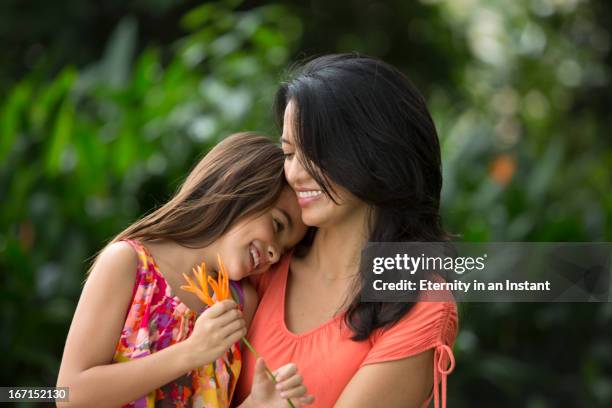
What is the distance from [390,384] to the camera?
212cm

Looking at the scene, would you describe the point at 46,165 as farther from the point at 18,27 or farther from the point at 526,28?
the point at 526,28

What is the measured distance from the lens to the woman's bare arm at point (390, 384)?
6.86 ft

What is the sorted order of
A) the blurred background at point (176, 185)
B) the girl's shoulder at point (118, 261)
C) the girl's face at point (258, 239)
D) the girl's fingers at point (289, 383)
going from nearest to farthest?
the girl's fingers at point (289, 383)
the girl's shoulder at point (118, 261)
the girl's face at point (258, 239)
the blurred background at point (176, 185)

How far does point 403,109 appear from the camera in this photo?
218 centimetres

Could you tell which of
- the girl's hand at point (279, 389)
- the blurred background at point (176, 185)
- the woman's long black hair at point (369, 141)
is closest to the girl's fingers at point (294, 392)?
the girl's hand at point (279, 389)

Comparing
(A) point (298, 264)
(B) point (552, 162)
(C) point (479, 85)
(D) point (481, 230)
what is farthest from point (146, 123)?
(C) point (479, 85)

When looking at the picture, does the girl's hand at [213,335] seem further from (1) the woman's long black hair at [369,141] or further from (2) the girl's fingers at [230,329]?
(1) the woman's long black hair at [369,141]

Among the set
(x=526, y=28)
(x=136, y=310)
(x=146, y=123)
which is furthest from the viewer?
(x=526, y=28)

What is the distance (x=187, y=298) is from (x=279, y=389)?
1.25ft

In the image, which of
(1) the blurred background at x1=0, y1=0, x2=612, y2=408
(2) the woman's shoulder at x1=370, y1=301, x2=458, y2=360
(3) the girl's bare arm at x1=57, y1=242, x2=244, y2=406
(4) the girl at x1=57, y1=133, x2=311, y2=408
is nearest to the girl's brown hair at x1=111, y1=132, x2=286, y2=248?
(4) the girl at x1=57, y1=133, x2=311, y2=408

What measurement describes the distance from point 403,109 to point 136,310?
2.53 ft

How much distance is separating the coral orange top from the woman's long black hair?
32 mm

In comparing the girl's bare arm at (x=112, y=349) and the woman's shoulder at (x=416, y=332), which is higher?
the girl's bare arm at (x=112, y=349)

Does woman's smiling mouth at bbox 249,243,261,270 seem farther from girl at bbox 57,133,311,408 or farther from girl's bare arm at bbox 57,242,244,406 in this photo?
girl's bare arm at bbox 57,242,244,406
